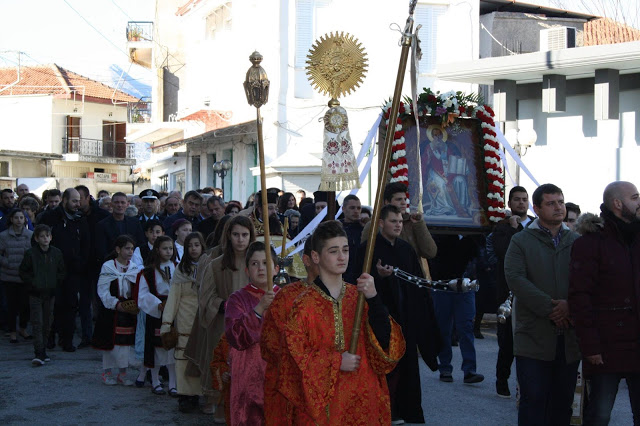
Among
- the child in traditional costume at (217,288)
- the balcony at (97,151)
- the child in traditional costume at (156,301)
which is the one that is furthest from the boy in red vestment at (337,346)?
the balcony at (97,151)

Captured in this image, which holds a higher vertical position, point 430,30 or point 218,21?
point 218,21

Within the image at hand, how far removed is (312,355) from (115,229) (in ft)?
28.1

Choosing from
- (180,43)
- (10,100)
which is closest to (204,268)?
(180,43)

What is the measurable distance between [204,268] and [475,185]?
4.17m

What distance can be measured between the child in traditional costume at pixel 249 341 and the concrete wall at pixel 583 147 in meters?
11.0

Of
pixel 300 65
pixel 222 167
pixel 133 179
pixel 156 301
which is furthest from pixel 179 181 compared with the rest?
pixel 156 301

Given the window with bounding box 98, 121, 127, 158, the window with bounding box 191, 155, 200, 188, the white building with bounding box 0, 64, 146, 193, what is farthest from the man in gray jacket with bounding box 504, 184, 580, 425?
the window with bounding box 98, 121, 127, 158

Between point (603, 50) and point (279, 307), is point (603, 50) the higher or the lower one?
the higher one

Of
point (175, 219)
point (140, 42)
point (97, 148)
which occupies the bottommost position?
point (175, 219)

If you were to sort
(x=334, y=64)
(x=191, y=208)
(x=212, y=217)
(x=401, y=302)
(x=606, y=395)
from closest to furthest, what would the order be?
(x=606, y=395)
(x=401, y=302)
(x=334, y=64)
(x=212, y=217)
(x=191, y=208)

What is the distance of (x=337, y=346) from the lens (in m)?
5.24

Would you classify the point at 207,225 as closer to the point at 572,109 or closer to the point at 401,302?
the point at 401,302

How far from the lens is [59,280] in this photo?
12.4 metres

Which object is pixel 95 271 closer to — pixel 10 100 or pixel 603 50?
pixel 603 50
